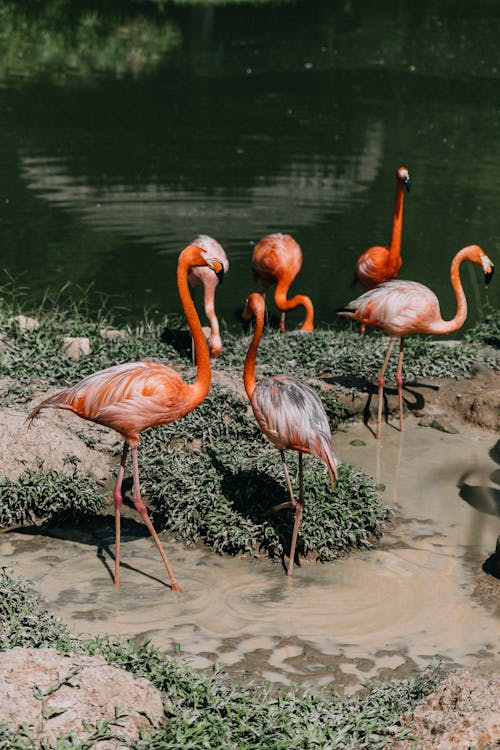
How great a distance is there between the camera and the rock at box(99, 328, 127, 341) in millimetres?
8001

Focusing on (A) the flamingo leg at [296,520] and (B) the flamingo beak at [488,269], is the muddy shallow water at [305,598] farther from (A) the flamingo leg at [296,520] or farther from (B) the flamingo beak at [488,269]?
(B) the flamingo beak at [488,269]

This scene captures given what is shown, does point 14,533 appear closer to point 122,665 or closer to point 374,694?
point 122,665

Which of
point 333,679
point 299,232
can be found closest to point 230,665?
point 333,679

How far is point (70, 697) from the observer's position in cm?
360

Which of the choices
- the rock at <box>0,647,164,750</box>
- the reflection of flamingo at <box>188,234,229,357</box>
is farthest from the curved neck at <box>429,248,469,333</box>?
the rock at <box>0,647,164,750</box>

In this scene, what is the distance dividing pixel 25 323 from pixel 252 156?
7.81 meters

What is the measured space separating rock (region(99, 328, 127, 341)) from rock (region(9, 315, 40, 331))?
0.54m

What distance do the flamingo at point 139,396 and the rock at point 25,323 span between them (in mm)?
2638

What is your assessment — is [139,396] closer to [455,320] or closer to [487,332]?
[455,320]

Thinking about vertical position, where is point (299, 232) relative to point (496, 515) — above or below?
above

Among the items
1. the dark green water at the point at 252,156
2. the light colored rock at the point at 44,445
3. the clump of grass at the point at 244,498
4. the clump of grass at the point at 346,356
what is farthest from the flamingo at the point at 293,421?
the dark green water at the point at 252,156

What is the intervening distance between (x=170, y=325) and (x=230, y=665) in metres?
4.50

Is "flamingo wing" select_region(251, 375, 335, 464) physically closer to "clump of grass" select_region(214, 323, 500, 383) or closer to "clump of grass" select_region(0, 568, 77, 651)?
"clump of grass" select_region(0, 568, 77, 651)

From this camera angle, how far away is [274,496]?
18.9ft
